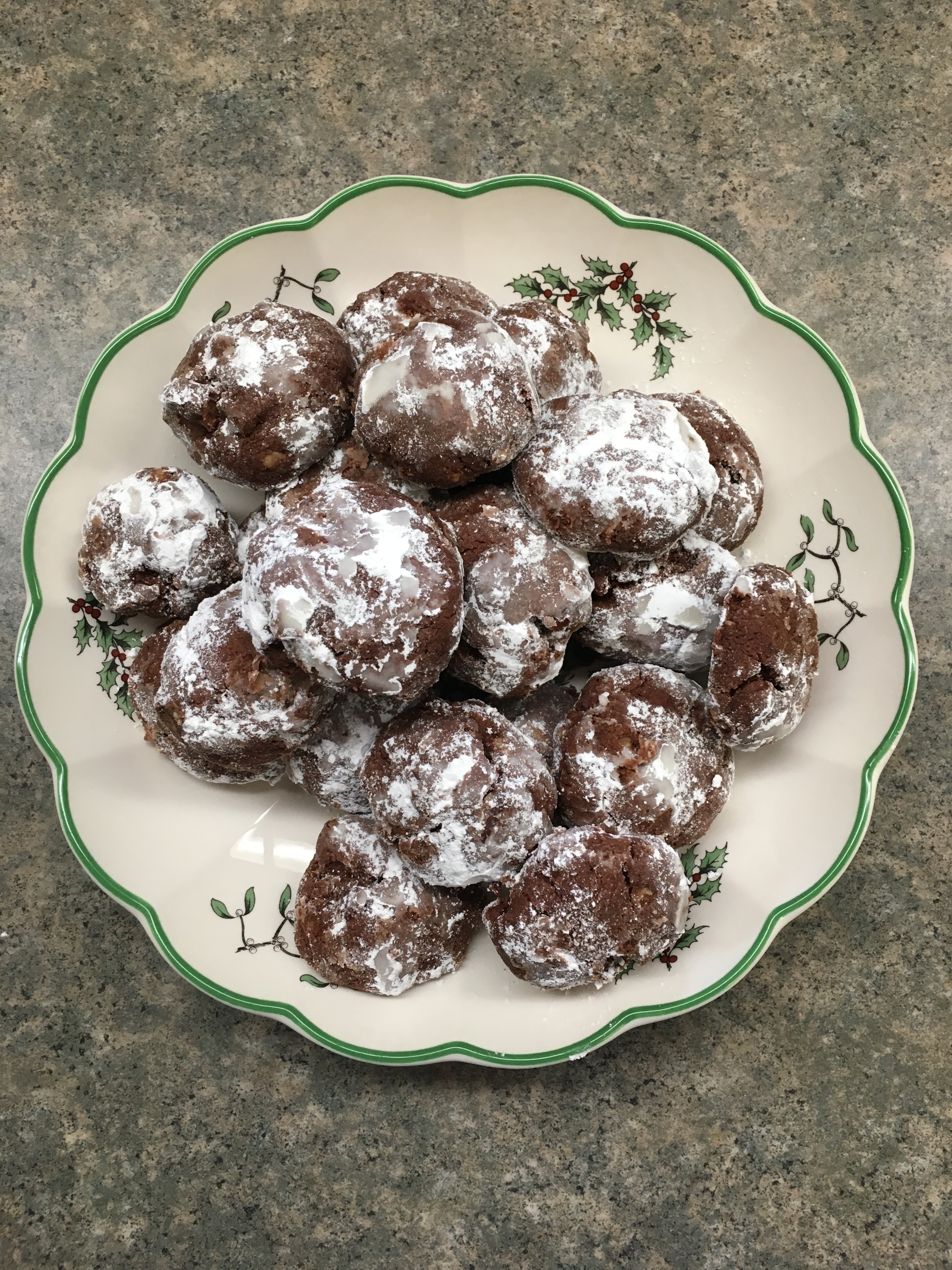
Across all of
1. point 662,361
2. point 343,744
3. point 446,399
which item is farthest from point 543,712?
point 662,361

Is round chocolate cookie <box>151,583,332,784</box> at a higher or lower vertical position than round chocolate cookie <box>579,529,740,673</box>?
lower

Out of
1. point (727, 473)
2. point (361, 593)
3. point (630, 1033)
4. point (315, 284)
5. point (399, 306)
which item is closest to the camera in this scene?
point (361, 593)

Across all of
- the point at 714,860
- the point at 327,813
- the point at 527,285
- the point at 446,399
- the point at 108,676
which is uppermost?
the point at 527,285

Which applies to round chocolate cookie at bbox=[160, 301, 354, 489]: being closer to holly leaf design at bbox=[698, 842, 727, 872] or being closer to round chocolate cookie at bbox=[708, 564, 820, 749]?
round chocolate cookie at bbox=[708, 564, 820, 749]

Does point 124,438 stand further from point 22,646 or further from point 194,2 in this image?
point 194,2

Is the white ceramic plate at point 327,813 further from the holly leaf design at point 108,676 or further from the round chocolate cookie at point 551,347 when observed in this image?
the round chocolate cookie at point 551,347

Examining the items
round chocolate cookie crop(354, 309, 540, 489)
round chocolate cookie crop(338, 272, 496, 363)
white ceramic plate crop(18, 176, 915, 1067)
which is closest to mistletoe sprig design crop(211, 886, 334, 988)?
white ceramic plate crop(18, 176, 915, 1067)

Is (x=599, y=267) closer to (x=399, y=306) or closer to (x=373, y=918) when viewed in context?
(x=399, y=306)
